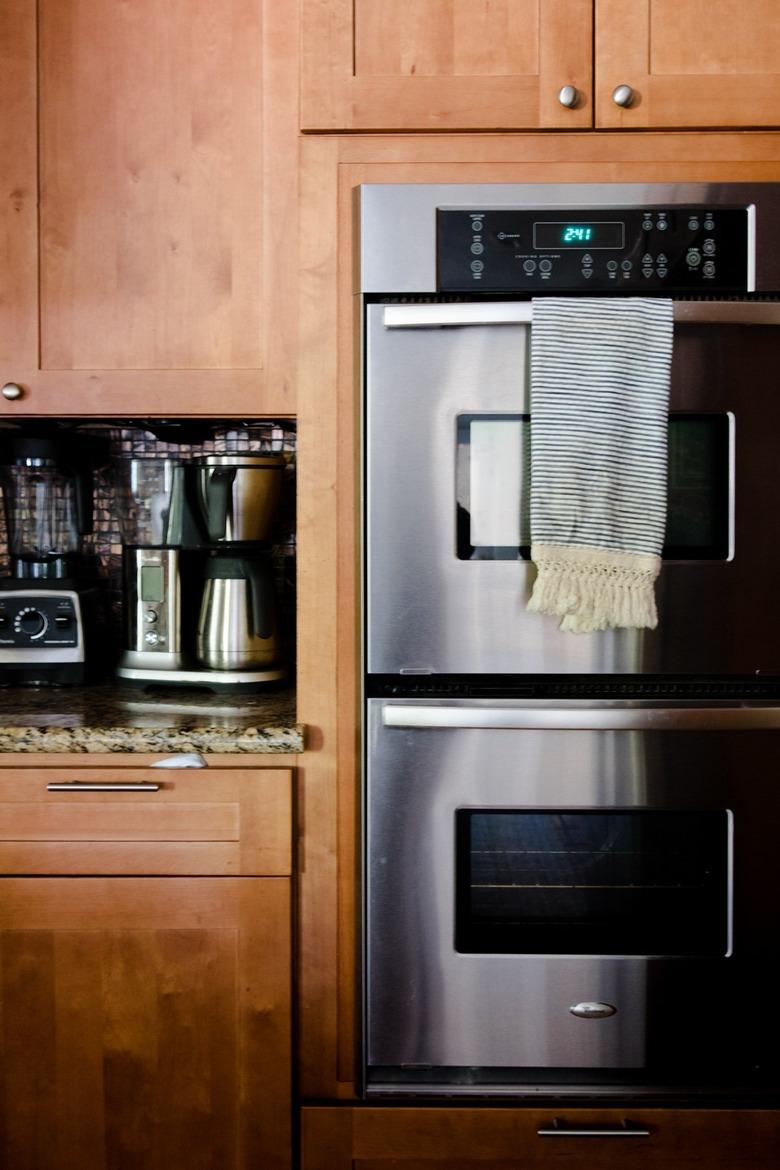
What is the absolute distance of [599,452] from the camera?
1338 millimetres

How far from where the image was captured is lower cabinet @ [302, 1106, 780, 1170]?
1.44 m

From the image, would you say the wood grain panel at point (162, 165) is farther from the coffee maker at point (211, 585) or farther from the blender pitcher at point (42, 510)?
the blender pitcher at point (42, 510)

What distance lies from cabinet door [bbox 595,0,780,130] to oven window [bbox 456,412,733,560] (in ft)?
1.46

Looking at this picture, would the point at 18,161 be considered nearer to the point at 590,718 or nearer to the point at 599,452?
the point at 599,452

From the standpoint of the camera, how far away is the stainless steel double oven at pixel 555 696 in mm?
1390

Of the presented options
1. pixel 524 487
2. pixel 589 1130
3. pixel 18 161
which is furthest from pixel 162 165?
pixel 589 1130

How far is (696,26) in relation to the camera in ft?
4.68

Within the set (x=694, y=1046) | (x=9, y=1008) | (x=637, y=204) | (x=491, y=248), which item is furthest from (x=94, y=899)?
(x=637, y=204)

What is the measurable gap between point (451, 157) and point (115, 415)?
2.20 ft

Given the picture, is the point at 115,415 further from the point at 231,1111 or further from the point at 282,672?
the point at 231,1111

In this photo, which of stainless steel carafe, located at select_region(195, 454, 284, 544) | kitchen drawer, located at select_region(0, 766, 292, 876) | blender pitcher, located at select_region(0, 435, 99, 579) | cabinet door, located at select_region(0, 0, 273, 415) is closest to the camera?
kitchen drawer, located at select_region(0, 766, 292, 876)

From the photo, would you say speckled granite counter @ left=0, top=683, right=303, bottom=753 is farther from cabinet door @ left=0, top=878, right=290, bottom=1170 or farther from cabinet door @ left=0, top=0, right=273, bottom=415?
cabinet door @ left=0, top=0, right=273, bottom=415

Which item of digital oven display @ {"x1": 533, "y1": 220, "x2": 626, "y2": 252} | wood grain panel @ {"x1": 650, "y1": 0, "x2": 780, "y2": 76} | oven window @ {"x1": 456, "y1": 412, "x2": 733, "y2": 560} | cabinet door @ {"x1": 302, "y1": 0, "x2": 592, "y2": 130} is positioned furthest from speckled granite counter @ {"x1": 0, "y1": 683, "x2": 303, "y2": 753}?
wood grain panel @ {"x1": 650, "y1": 0, "x2": 780, "y2": 76}

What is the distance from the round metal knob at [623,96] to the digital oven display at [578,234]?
7.2 inches
